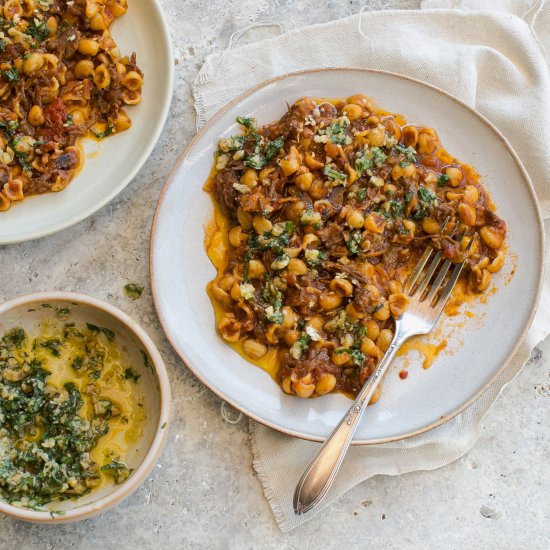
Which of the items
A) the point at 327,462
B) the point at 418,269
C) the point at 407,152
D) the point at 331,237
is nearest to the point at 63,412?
the point at 327,462

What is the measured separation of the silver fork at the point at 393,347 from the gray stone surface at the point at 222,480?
47 cm

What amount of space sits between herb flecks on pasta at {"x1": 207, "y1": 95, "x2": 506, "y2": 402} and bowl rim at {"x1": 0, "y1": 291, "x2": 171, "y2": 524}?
369 mm

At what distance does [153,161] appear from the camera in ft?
11.9

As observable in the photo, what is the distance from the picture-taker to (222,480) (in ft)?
11.4

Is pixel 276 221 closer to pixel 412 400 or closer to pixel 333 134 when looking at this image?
pixel 333 134

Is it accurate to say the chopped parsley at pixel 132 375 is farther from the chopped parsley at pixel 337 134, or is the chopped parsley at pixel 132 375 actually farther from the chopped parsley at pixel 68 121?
the chopped parsley at pixel 337 134

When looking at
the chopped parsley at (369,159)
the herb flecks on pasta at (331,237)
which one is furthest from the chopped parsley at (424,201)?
the chopped parsley at (369,159)

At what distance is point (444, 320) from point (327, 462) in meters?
0.90

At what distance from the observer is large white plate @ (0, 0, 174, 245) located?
3359 millimetres

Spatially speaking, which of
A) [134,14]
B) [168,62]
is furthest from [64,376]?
[134,14]

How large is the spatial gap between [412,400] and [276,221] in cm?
105

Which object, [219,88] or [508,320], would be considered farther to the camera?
[219,88]

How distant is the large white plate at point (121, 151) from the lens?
336 cm

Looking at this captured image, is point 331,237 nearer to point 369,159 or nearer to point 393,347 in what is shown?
point 369,159
